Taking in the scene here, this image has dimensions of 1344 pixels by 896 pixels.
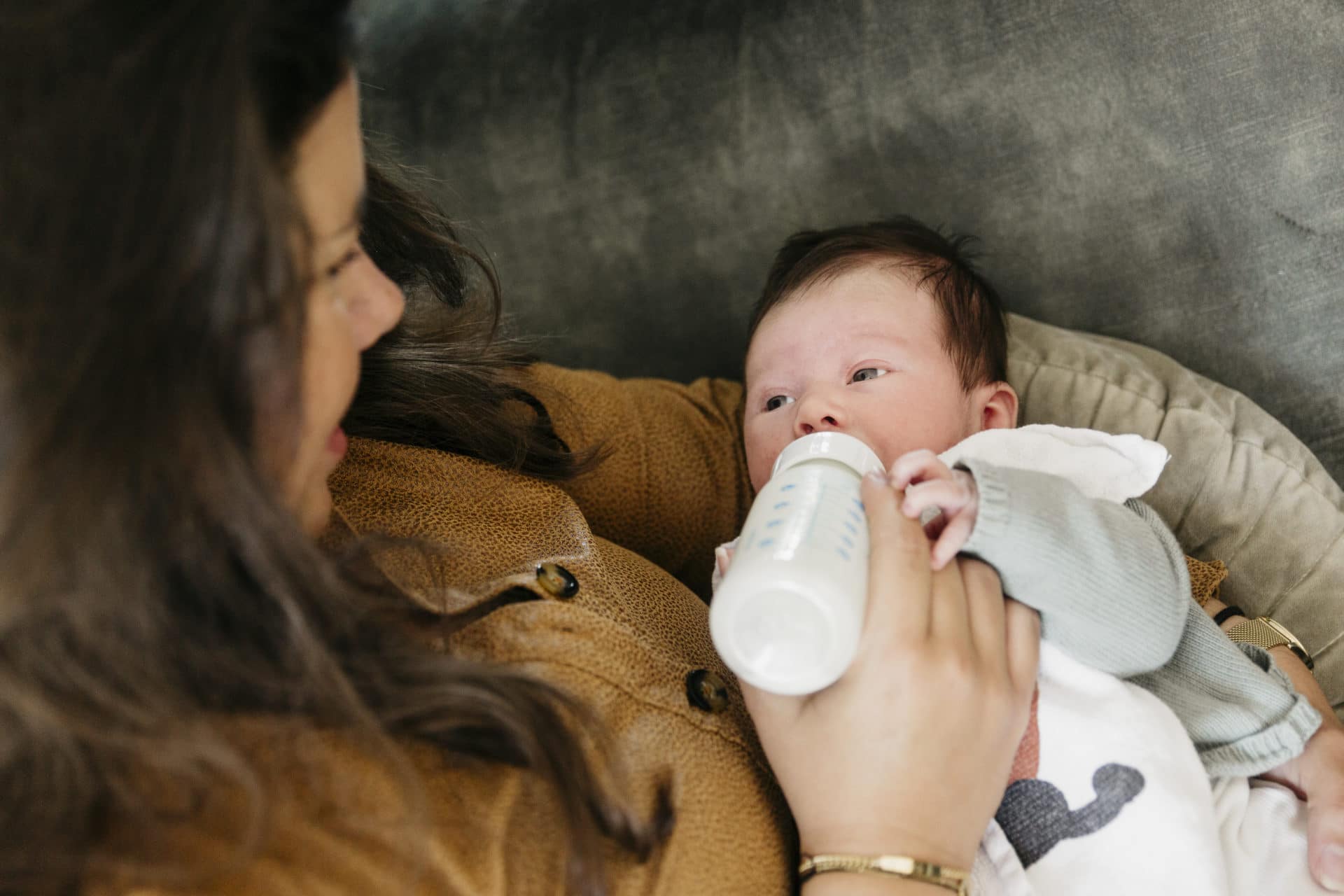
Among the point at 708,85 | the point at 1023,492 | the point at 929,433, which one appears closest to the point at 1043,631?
the point at 1023,492

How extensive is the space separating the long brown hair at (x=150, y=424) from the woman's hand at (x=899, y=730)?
202mm

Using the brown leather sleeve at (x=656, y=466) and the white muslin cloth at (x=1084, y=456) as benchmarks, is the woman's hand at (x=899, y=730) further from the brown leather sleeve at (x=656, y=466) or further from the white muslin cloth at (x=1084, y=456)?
the brown leather sleeve at (x=656, y=466)

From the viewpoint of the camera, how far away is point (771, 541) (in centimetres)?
71

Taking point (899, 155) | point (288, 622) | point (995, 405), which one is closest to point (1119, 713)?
point (995, 405)

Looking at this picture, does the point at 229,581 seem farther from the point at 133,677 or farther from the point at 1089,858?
the point at 1089,858

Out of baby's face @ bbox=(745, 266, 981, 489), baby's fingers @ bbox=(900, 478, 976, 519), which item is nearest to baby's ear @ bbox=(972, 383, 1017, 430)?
baby's face @ bbox=(745, 266, 981, 489)

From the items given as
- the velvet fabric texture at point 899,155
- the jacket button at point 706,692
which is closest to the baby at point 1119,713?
the jacket button at point 706,692

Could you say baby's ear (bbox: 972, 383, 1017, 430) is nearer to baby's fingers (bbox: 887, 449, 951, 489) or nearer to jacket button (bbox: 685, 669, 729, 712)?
baby's fingers (bbox: 887, 449, 951, 489)

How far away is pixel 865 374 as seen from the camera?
1.14m

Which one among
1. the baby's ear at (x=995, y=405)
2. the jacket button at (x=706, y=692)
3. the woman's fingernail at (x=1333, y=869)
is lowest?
the woman's fingernail at (x=1333, y=869)

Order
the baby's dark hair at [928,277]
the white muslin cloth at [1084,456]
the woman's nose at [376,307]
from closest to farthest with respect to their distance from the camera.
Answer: the woman's nose at [376,307] < the white muslin cloth at [1084,456] < the baby's dark hair at [928,277]

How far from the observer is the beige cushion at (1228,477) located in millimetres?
1141

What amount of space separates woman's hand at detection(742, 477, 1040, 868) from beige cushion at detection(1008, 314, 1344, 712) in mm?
567

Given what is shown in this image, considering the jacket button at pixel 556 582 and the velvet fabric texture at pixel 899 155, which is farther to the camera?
the velvet fabric texture at pixel 899 155
